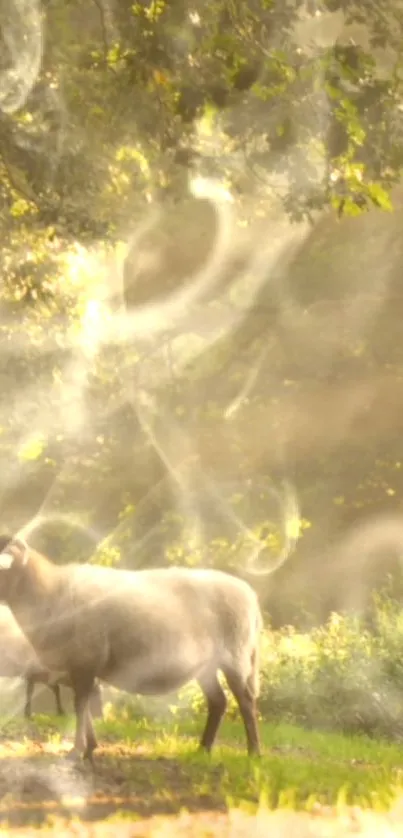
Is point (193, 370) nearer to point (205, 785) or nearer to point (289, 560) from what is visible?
point (289, 560)

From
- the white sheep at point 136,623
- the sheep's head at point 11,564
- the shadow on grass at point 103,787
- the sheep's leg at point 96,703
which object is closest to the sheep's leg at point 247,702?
the white sheep at point 136,623

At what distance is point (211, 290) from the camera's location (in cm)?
295

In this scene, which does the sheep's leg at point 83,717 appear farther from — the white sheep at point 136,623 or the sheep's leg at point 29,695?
the sheep's leg at point 29,695

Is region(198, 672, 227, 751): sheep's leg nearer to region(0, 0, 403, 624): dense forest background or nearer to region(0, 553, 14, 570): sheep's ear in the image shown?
region(0, 0, 403, 624): dense forest background

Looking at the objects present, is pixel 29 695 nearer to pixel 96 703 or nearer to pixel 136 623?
pixel 96 703

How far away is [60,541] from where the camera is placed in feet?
9.07

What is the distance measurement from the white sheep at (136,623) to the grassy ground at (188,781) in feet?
0.47

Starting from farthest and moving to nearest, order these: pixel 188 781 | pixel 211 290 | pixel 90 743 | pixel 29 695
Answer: pixel 211 290 → pixel 29 695 → pixel 90 743 → pixel 188 781

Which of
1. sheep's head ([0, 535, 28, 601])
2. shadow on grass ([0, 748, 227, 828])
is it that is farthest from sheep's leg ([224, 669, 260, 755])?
sheep's head ([0, 535, 28, 601])

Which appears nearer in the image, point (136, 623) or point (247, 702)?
point (247, 702)

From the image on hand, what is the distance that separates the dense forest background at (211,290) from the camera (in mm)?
2779

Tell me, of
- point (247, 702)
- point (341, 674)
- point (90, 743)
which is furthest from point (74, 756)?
point (341, 674)

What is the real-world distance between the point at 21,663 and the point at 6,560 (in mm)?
318

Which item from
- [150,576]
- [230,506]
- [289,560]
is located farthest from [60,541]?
[289,560]
